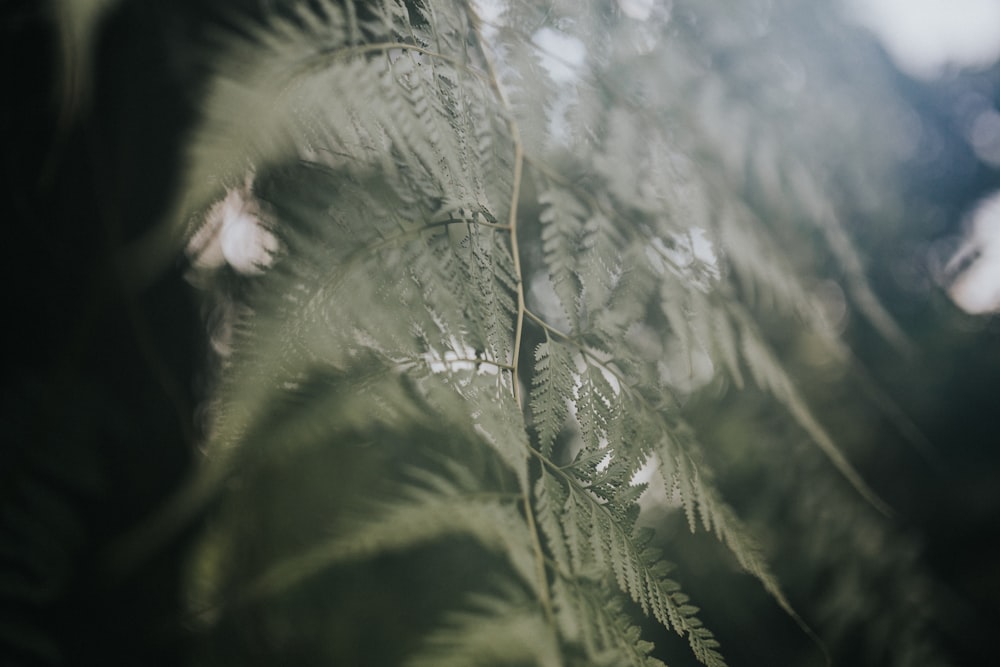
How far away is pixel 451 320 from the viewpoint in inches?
11.2

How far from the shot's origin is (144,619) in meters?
0.51

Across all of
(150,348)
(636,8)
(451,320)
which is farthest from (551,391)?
(636,8)

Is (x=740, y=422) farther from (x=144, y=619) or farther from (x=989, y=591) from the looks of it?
(x=144, y=619)

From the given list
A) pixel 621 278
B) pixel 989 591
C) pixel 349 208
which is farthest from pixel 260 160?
pixel 989 591

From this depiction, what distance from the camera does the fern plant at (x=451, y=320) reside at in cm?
27

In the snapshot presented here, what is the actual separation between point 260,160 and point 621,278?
0.85 feet

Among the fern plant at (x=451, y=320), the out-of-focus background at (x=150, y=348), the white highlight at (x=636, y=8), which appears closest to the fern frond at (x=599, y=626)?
the fern plant at (x=451, y=320)

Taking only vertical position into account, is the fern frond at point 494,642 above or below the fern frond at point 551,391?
below

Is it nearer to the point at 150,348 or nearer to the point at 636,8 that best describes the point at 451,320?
the point at 150,348

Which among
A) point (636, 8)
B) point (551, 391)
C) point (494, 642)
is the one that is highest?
point (636, 8)

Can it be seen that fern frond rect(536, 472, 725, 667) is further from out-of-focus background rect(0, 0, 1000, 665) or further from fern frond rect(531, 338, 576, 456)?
out-of-focus background rect(0, 0, 1000, 665)

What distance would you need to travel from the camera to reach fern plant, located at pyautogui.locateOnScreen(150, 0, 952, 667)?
27cm

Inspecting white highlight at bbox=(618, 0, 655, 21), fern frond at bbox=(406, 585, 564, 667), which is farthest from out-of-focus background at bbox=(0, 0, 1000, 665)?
fern frond at bbox=(406, 585, 564, 667)

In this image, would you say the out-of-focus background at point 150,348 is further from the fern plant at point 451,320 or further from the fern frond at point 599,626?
the fern frond at point 599,626
